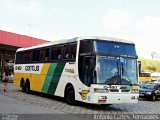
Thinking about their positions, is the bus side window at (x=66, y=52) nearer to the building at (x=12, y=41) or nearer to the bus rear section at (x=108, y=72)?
the bus rear section at (x=108, y=72)

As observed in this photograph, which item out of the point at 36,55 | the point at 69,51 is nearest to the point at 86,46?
the point at 69,51

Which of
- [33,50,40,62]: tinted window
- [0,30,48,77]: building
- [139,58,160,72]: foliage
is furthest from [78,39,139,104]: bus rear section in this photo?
[139,58,160,72]: foliage

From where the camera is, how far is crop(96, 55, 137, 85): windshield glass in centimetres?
1538

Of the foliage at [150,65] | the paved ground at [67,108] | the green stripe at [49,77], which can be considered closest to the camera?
the paved ground at [67,108]

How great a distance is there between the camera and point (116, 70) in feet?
51.6

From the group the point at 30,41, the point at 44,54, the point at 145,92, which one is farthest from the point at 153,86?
the point at 30,41

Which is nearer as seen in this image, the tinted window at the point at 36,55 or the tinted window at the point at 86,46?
the tinted window at the point at 86,46

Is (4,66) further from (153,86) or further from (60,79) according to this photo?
(60,79)

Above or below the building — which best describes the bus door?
below

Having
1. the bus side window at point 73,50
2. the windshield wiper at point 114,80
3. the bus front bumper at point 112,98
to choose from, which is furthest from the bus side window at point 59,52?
the bus front bumper at point 112,98

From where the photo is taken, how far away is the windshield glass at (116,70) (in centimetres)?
1538

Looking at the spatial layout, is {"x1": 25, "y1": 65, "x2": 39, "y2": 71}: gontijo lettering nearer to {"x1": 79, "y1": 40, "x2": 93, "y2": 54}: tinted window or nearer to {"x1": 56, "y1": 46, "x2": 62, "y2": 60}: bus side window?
{"x1": 56, "y1": 46, "x2": 62, "y2": 60}: bus side window

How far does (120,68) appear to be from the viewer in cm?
1588

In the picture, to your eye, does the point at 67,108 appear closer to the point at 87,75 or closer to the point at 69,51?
the point at 87,75
